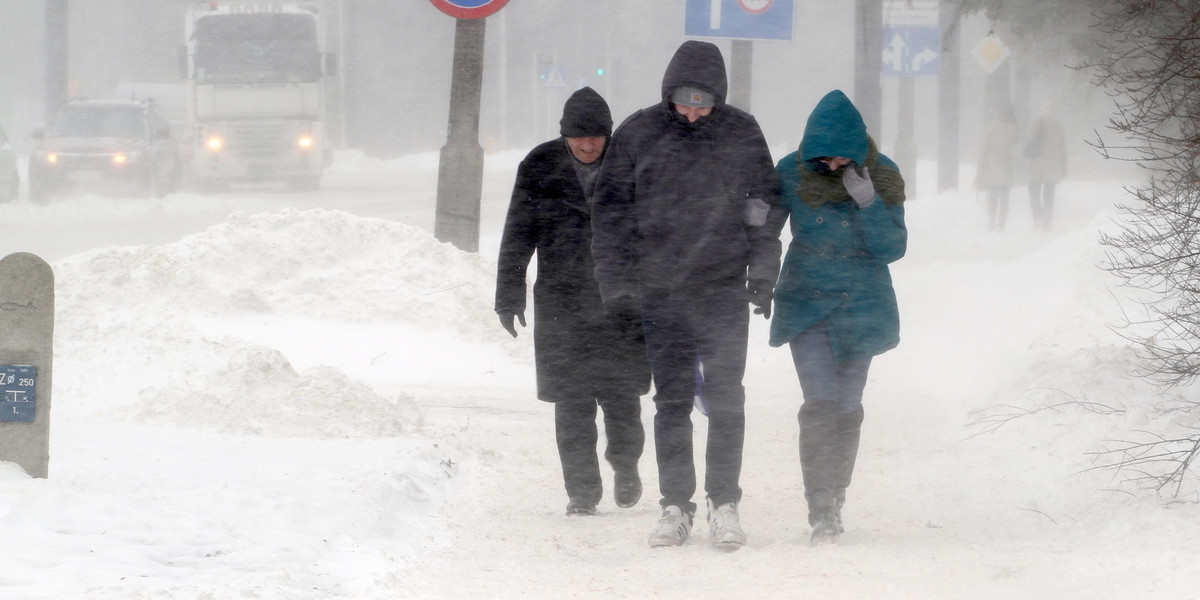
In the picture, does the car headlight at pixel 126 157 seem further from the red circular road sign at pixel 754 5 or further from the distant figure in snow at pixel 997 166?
the red circular road sign at pixel 754 5

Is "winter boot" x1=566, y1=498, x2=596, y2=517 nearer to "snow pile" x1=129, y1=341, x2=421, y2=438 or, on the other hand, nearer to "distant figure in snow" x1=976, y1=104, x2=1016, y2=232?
"snow pile" x1=129, y1=341, x2=421, y2=438

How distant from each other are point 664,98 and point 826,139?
1.94ft

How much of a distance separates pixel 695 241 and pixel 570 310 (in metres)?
0.85

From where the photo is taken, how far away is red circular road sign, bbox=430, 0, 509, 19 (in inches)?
353

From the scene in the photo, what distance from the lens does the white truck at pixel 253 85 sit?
85.0ft

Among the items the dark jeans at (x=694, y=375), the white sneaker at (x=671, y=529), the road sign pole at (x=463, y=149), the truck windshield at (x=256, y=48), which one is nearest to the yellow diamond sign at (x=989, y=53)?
the truck windshield at (x=256, y=48)

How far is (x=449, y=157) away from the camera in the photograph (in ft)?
35.4

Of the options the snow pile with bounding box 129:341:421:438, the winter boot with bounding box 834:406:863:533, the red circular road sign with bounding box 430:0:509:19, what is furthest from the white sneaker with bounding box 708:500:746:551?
the red circular road sign with bounding box 430:0:509:19

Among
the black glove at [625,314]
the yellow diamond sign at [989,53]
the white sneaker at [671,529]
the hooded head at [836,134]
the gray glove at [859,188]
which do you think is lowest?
the white sneaker at [671,529]

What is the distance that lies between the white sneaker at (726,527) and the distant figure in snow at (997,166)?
53.3 feet

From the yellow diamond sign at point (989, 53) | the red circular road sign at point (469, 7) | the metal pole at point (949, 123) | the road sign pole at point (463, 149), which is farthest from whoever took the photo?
the metal pole at point (949, 123)

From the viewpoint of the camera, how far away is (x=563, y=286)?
5758 mm

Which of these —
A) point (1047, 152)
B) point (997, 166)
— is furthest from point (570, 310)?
point (997, 166)

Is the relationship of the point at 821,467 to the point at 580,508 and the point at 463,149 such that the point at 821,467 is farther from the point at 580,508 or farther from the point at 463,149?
the point at 463,149
